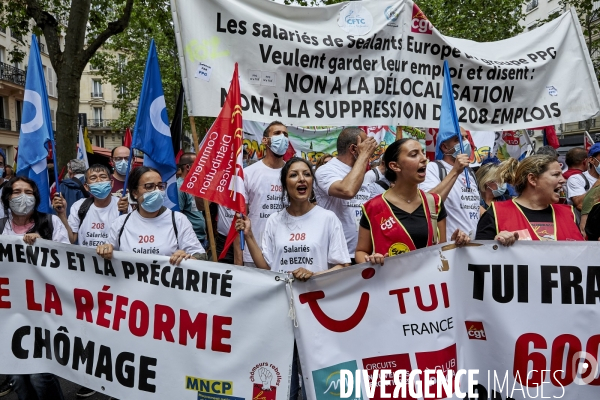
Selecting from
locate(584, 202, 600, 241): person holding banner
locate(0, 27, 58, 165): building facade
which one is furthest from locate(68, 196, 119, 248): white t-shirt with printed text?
locate(0, 27, 58, 165): building facade

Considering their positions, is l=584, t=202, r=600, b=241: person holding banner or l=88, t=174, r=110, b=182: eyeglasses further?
l=88, t=174, r=110, b=182: eyeglasses

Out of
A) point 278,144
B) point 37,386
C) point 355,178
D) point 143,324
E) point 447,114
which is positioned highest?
point 447,114

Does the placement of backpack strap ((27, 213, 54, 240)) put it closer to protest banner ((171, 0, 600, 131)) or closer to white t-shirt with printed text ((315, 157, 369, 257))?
protest banner ((171, 0, 600, 131))

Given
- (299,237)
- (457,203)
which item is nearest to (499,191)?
(457,203)

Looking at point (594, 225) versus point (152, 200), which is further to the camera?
point (152, 200)

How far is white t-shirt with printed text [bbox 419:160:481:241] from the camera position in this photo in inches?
197

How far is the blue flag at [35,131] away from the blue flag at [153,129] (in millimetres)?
853

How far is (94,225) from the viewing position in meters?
5.30

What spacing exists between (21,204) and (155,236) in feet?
3.47

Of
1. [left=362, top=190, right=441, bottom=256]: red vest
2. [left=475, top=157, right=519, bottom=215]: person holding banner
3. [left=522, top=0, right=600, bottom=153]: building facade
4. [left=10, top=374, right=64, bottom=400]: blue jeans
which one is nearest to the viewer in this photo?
[left=362, top=190, right=441, bottom=256]: red vest

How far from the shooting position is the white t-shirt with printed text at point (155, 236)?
166 inches

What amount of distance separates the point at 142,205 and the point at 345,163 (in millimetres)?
1587

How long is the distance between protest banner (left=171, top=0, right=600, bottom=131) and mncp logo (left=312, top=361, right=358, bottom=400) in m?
1.91

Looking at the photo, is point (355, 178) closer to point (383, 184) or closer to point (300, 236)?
point (300, 236)
